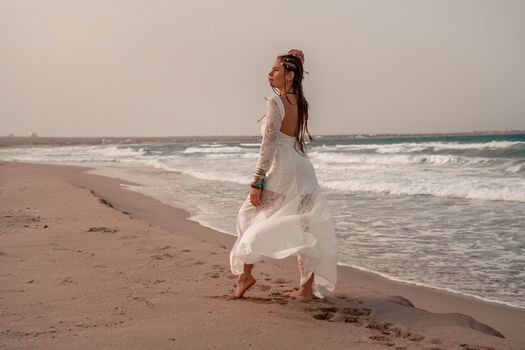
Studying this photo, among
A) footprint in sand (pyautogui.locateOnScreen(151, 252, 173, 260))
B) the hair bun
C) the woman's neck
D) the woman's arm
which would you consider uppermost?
the hair bun

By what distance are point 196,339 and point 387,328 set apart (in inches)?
51.1

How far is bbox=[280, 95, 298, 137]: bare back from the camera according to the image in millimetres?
3748

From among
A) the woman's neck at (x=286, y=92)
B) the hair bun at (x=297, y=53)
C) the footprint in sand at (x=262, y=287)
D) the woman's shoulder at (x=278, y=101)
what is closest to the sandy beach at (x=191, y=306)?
the footprint in sand at (x=262, y=287)

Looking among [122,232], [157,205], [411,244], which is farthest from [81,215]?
[411,244]

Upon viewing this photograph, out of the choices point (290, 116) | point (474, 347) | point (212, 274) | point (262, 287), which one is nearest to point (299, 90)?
point (290, 116)

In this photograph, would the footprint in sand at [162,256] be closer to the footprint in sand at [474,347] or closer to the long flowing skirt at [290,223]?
the long flowing skirt at [290,223]

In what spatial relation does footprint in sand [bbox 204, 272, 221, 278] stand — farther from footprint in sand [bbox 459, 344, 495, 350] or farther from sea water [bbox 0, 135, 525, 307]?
footprint in sand [bbox 459, 344, 495, 350]

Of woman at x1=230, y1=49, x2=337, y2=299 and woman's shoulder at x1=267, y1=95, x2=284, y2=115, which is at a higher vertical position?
woman's shoulder at x1=267, y1=95, x2=284, y2=115

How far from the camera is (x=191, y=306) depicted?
11.7ft

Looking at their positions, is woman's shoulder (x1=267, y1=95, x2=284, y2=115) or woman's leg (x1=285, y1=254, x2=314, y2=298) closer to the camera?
woman's shoulder (x1=267, y1=95, x2=284, y2=115)

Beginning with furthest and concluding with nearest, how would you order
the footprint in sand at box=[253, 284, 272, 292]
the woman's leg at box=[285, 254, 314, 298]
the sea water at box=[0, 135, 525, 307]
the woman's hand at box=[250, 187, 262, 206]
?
the sea water at box=[0, 135, 525, 307], the footprint in sand at box=[253, 284, 272, 292], the woman's leg at box=[285, 254, 314, 298], the woman's hand at box=[250, 187, 262, 206]

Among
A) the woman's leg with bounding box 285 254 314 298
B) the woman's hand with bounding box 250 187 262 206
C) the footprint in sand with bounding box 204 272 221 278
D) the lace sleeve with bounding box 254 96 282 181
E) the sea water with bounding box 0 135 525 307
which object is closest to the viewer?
the lace sleeve with bounding box 254 96 282 181

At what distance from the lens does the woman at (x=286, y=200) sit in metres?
3.68

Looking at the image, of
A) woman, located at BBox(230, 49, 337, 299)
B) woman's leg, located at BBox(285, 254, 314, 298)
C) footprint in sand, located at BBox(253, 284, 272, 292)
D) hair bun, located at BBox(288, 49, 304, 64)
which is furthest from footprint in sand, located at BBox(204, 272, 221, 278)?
hair bun, located at BBox(288, 49, 304, 64)
